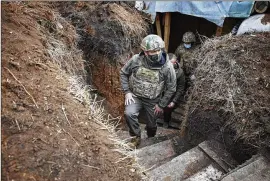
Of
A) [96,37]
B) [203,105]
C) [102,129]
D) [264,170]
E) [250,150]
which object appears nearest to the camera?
[102,129]

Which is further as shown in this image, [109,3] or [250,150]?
[109,3]

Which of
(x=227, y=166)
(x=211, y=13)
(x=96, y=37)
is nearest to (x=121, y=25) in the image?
(x=96, y=37)

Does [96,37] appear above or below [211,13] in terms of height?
below

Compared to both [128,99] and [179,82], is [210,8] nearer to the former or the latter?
[179,82]

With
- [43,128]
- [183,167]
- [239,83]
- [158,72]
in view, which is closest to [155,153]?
[183,167]

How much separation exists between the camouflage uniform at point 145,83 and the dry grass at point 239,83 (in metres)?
0.63

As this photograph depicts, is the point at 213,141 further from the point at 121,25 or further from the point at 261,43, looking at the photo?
the point at 121,25

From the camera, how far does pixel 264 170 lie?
3.69 meters

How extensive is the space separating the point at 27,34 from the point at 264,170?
153 inches

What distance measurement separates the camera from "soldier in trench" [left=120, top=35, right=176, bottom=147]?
5.05 metres

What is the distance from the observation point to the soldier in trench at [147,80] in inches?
199

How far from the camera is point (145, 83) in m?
5.29

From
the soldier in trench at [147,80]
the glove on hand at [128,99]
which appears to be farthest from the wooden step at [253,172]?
the glove on hand at [128,99]

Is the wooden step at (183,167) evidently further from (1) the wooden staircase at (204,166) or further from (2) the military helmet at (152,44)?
(2) the military helmet at (152,44)
